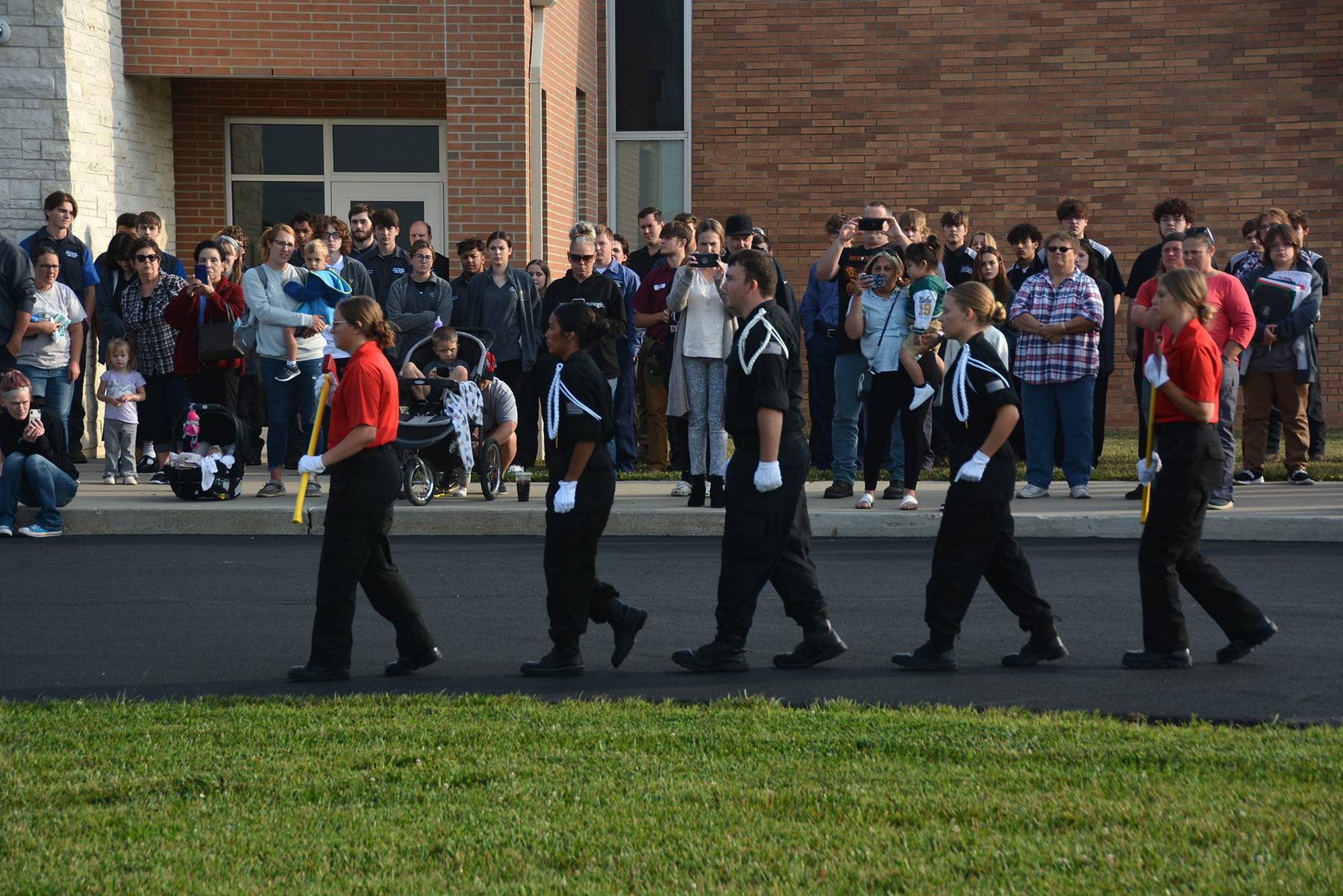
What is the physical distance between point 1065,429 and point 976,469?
5.55m

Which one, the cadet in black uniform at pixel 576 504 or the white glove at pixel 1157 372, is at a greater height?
A: the white glove at pixel 1157 372

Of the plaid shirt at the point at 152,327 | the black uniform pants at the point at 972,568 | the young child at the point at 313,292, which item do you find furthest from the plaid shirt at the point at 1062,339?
the plaid shirt at the point at 152,327

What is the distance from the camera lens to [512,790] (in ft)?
17.6

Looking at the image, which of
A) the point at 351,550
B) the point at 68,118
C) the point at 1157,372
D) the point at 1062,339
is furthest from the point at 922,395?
the point at 68,118

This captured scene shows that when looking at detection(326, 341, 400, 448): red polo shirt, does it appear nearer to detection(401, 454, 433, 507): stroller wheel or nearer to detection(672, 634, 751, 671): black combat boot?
detection(672, 634, 751, 671): black combat boot

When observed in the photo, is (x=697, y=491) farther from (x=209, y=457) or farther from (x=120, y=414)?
(x=120, y=414)

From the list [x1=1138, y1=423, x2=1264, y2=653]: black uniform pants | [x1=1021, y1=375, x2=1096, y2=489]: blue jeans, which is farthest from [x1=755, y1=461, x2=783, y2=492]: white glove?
[x1=1021, y1=375, x2=1096, y2=489]: blue jeans

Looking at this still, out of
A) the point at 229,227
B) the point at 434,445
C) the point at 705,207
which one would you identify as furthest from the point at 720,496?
the point at 705,207

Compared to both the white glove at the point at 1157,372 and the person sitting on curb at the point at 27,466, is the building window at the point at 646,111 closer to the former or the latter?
the person sitting on curb at the point at 27,466

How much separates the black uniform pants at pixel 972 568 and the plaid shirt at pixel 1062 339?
5.14 m

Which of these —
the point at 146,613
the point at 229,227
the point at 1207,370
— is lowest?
the point at 146,613

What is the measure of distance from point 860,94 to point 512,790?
48.2ft

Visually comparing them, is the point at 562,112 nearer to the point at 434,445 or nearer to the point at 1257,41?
the point at 434,445

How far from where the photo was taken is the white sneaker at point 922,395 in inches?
441
